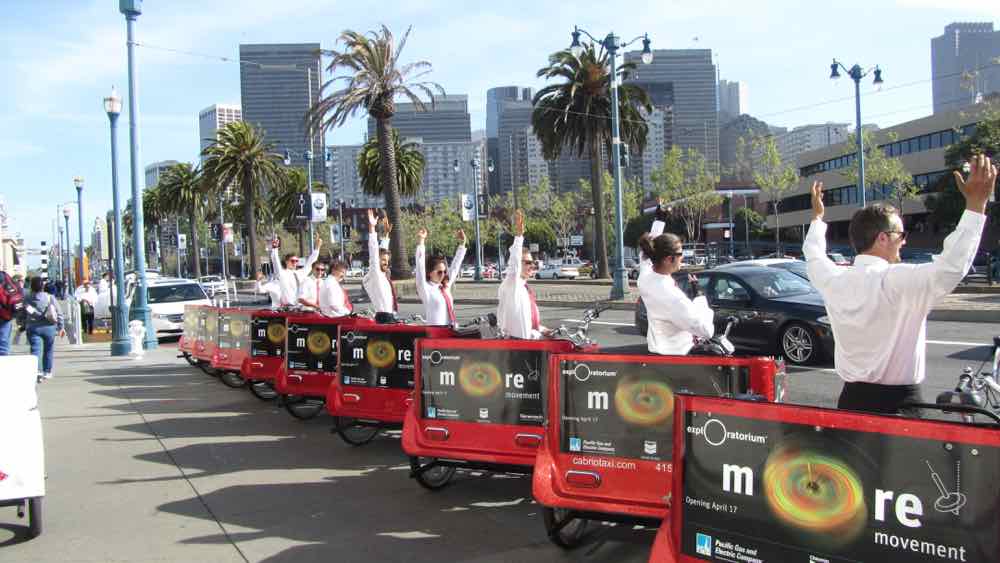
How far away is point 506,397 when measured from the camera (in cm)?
611

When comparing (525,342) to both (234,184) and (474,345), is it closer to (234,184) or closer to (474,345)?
(474,345)

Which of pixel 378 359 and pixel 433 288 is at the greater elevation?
pixel 433 288

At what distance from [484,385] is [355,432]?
9.26 ft

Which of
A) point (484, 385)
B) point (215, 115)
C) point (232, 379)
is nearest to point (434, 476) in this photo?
point (484, 385)

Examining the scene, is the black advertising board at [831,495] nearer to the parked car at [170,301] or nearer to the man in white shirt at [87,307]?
the parked car at [170,301]

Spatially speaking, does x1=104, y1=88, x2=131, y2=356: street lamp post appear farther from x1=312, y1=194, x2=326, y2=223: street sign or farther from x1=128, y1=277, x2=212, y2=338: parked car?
x1=312, y1=194, x2=326, y2=223: street sign

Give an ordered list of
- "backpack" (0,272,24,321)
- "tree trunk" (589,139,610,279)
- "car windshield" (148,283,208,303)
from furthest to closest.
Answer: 1. "tree trunk" (589,139,610,279)
2. "car windshield" (148,283,208,303)
3. "backpack" (0,272,24,321)

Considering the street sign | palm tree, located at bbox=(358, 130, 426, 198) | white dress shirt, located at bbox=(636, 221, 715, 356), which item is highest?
palm tree, located at bbox=(358, 130, 426, 198)

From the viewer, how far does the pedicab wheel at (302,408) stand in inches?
386

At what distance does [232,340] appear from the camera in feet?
39.1

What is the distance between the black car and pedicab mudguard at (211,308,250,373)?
6983 millimetres

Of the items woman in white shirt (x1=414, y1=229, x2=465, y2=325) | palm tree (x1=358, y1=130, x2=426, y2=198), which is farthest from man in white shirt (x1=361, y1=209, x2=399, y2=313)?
palm tree (x1=358, y1=130, x2=426, y2=198)

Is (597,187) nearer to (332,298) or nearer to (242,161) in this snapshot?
(242,161)

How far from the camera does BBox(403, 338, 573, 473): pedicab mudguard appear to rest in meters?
6.02
